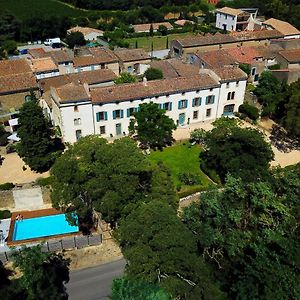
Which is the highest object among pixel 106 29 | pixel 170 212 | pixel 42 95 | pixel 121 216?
pixel 170 212

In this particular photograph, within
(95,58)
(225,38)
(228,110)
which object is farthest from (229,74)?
(225,38)

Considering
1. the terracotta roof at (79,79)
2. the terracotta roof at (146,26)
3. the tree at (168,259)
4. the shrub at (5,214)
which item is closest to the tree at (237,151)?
the tree at (168,259)

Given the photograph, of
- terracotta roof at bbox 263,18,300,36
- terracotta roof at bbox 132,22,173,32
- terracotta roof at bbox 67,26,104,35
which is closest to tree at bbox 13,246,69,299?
terracotta roof at bbox 263,18,300,36

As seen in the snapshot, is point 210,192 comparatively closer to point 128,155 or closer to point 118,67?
point 128,155

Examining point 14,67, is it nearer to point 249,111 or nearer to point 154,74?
point 154,74

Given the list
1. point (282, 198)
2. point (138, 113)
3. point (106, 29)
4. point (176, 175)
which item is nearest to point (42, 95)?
point (138, 113)

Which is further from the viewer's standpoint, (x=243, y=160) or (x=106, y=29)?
(x=106, y=29)

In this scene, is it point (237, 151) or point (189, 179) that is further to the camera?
point (189, 179)
